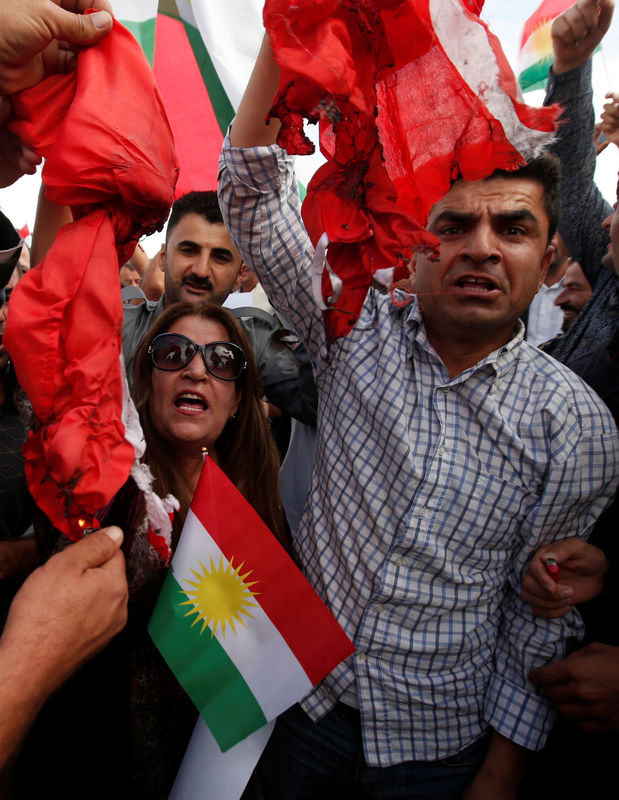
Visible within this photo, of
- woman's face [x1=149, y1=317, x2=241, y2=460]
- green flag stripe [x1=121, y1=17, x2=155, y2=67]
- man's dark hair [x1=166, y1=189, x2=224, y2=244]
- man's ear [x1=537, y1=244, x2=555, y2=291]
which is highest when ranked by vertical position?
green flag stripe [x1=121, y1=17, x2=155, y2=67]

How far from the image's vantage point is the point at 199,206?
2.53 m

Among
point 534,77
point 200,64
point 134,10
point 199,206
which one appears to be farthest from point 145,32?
point 534,77

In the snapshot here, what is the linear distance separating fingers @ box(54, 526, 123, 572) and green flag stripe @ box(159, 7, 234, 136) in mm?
2482

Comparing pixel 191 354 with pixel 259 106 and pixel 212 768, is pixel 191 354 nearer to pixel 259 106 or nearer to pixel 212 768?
pixel 259 106

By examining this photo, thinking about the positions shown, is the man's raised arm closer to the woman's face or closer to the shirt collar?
the shirt collar

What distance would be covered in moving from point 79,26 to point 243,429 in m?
1.27

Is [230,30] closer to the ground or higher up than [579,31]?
higher up

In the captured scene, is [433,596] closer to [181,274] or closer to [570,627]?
[570,627]

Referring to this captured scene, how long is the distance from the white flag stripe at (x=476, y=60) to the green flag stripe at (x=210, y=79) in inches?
83.8

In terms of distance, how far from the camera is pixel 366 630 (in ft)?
4.45

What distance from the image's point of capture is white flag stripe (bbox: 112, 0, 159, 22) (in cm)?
234

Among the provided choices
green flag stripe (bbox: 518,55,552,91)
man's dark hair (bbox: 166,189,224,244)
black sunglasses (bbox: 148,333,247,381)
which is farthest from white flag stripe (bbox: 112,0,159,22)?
green flag stripe (bbox: 518,55,552,91)

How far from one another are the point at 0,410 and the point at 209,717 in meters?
1.19

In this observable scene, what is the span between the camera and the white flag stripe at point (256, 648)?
1.30 meters
